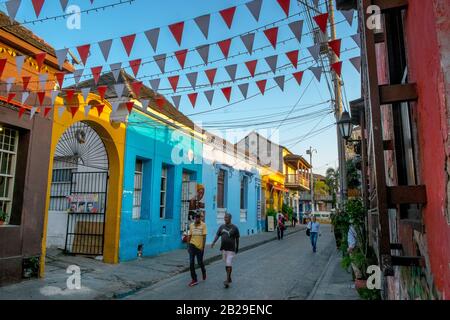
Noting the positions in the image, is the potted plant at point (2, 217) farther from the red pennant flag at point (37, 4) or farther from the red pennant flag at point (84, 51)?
the red pennant flag at point (37, 4)

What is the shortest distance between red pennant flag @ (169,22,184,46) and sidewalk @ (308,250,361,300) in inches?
214

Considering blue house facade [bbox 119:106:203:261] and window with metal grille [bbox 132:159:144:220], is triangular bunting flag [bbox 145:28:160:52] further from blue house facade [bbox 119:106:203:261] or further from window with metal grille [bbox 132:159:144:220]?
window with metal grille [bbox 132:159:144:220]

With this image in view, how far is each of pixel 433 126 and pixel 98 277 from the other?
8.49 meters

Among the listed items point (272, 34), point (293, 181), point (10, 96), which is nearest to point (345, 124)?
point (272, 34)

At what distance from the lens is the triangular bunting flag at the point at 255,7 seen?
173 inches

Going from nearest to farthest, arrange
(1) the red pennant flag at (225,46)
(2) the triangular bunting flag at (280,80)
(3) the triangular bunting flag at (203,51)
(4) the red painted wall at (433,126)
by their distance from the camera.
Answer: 1. (4) the red painted wall at (433,126)
2. (1) the red pennant flag at (225,46)
3. (3) the triangular bunting flag at (203,51)
4. (2) the triangular bunting flag at (280,80)

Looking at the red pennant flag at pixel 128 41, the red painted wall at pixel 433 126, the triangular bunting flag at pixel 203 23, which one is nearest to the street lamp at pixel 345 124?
the triangular bunting flag at pixel 203 23

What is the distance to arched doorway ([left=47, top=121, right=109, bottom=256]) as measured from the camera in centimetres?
1123

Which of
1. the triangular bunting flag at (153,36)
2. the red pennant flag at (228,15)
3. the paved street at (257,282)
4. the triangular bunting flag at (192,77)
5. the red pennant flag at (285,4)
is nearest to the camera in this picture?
the red pennant flag at (285,4)

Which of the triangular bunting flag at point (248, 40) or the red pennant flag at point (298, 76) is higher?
the triangular bunting flag at point (248, 40)

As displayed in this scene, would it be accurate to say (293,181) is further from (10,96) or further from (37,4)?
(37,4)

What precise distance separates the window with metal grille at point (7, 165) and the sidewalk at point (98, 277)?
166 cm

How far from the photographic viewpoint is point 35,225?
26.9ft
